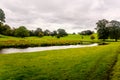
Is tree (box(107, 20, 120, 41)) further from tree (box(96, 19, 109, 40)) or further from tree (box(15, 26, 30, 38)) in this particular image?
tree (box(15, 26, 30, 38))

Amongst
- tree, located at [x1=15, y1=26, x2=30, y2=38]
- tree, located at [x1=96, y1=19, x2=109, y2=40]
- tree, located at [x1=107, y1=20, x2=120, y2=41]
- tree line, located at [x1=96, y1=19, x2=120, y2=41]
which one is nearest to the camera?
tree, located at [x1=107, y1=20, x2=120, y2=41]

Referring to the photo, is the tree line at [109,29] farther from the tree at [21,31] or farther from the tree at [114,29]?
the tree at [21,31]

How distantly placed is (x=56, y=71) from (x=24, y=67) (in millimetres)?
4719

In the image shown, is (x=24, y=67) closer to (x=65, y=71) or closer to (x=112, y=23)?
(x=65, y=71)

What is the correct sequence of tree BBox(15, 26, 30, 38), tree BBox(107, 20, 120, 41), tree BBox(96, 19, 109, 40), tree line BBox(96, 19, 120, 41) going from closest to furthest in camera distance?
tree BBox(107, 20, 120, 41), tree line BBox(96, 19, 120, 41), tree BBox(96, 19, 109, 40), tree BBox(15, 26, 30, 38)

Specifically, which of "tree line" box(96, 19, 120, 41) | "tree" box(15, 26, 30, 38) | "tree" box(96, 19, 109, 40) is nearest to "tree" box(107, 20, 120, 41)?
"tree line" box(96, 19, 120, 41)

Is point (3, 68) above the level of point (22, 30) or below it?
below

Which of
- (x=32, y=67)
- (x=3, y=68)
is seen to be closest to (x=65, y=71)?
(x=32, y=67)

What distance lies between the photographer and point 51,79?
2086cm

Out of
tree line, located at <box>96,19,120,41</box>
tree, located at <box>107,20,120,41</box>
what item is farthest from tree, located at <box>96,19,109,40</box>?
tree, located at <box>107,20,120,41</box>

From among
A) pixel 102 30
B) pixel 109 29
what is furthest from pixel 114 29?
pixel 102 30

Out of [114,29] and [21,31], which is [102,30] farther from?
[21,31]

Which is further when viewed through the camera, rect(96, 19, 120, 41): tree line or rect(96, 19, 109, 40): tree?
rect(96, 19, 109, 40): tree

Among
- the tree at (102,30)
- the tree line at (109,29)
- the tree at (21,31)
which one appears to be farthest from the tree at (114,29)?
the tree at (21,31)
